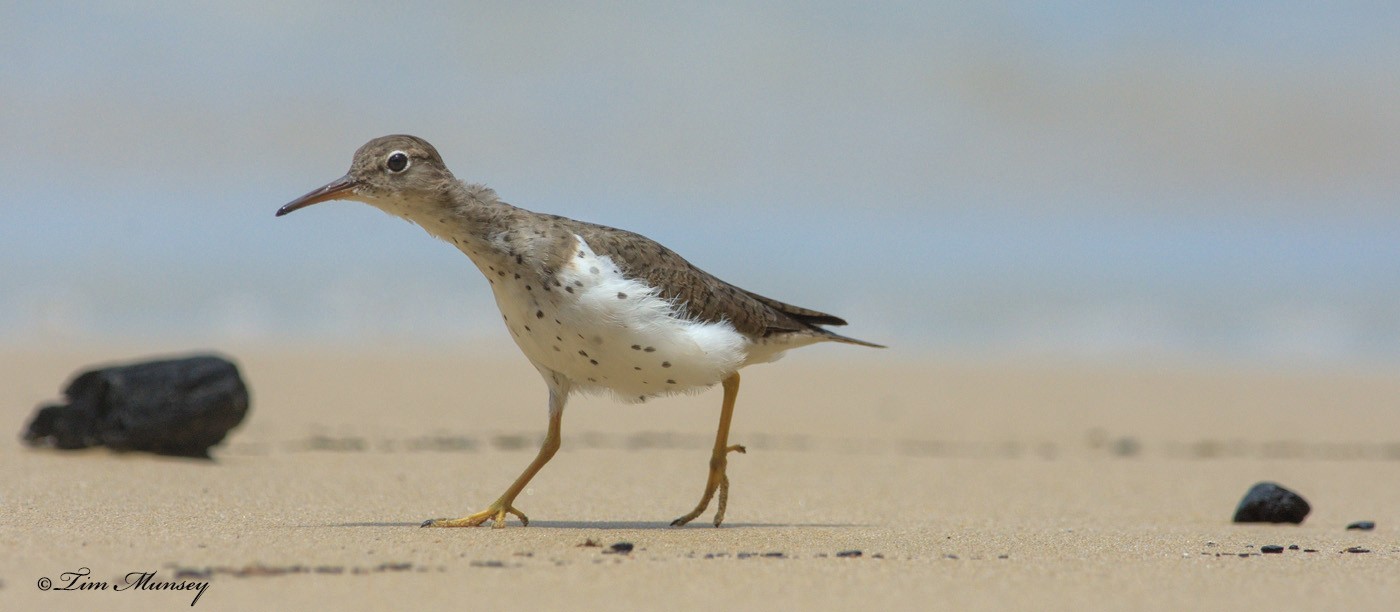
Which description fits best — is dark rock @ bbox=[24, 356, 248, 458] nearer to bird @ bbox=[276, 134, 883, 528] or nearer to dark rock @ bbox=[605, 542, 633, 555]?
bird @ bbox=[276, 134, 883, 528]

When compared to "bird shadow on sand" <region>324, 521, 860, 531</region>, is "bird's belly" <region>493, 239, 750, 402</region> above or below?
above

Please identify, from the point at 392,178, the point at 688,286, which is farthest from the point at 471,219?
the point at 688,286

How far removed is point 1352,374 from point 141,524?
15.9 m

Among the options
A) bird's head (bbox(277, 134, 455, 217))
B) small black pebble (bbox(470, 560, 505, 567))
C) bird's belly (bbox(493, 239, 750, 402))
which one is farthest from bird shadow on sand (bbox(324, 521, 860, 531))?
bird's head (bbox(277, 134, 455, 217))

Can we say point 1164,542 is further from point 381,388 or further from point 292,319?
point 292,319

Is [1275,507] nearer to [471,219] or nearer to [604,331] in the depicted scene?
[604,331]

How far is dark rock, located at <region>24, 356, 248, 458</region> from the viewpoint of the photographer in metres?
8.30

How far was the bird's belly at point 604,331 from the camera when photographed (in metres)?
5.43

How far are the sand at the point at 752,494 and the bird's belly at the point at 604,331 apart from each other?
71cm

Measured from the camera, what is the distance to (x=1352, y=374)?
55.4 feet

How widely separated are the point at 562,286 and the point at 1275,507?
4166 mm

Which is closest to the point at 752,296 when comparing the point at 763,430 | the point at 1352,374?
the point at 763,430

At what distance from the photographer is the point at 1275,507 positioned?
273 inches

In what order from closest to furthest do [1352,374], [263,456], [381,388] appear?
1. [263,456]
2. [381,388]
3. [1352,374]
